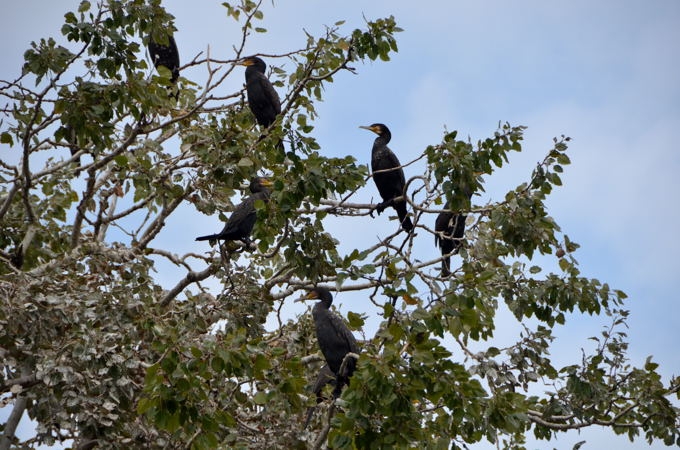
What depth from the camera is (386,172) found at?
7.96m

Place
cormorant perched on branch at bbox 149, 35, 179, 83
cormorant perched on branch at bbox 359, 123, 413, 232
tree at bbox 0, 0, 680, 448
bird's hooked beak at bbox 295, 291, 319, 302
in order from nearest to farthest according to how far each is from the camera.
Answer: tree at bbox 0, 0, 680, 448 < bird's hooked beak at bbox 295, 291, 319, 302 < cormorant perched on branch at bbox 359, 123, 413, 232 < cormorant perched on branch at bbox 149, 35, 179, 83

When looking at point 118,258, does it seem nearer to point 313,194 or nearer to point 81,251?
point 81,251

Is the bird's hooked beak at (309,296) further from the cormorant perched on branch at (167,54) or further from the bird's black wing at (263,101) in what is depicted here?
the cormorant perched on branch at (167,54)

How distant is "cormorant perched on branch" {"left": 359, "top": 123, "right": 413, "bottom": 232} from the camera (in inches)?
310

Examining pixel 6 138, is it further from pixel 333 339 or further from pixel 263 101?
pixel 333 339

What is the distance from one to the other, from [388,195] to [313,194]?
2612 mm

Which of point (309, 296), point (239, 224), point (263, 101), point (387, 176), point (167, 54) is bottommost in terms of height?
point (309, 296)

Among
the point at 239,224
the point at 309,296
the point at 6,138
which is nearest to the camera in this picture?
the point at 6,138

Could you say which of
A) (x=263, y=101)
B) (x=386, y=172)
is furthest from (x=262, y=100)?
(x=386, y=172)

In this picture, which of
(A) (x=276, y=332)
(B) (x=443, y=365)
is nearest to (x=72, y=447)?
(A) (x=276, y=332)

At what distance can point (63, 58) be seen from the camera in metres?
6.05

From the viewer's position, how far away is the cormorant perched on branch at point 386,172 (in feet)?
25.8

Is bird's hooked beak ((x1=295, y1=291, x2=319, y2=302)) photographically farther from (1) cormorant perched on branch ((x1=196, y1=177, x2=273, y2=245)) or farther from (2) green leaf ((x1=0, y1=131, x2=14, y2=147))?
(2) green leaf ((x1=0, y1=131, x2=14, y2=147))

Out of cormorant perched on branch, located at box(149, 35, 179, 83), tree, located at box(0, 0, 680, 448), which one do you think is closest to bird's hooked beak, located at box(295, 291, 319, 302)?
tree, located at box(0, 0, 680, 448)
